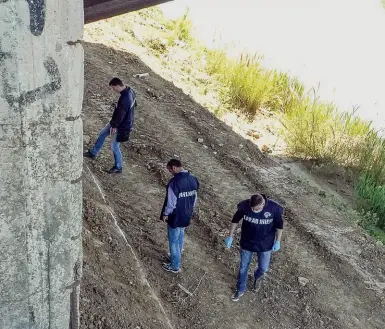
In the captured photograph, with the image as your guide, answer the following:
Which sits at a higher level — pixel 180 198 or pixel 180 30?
pixel 180 198

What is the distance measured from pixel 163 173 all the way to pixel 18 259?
16.7ft

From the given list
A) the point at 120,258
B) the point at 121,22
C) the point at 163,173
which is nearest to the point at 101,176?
the point at 163,173

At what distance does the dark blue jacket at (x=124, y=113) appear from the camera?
6.85 m

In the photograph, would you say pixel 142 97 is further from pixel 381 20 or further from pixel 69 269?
pixel 381 20

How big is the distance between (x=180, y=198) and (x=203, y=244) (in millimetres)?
1534

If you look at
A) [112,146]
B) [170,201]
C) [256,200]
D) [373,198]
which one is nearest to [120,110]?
[112,146]

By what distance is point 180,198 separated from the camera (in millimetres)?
5520

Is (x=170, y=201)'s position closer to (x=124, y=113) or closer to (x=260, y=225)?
(x=260, y=225)

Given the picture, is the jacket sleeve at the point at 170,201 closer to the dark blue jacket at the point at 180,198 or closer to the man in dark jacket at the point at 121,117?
the dark blue jacket at the point at 180,198

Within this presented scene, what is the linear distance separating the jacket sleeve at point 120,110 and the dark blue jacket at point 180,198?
5.59ft

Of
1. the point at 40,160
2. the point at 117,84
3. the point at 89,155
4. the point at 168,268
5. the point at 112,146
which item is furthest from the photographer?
the point at 89,155

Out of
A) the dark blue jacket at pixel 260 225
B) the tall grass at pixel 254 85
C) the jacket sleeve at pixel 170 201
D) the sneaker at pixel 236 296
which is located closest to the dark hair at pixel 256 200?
the dark blue jacket at pixel 260 225

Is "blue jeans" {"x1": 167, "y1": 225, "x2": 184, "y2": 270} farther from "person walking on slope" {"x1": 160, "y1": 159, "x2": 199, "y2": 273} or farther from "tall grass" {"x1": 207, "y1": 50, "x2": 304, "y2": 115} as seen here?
"tall grass" {"x1": 207, "y1": 50, "x2": 304, "y2": 115}

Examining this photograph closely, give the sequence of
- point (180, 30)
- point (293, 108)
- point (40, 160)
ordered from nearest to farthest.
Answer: point (40, 160) → point (293, 108) → point (180, 30)
